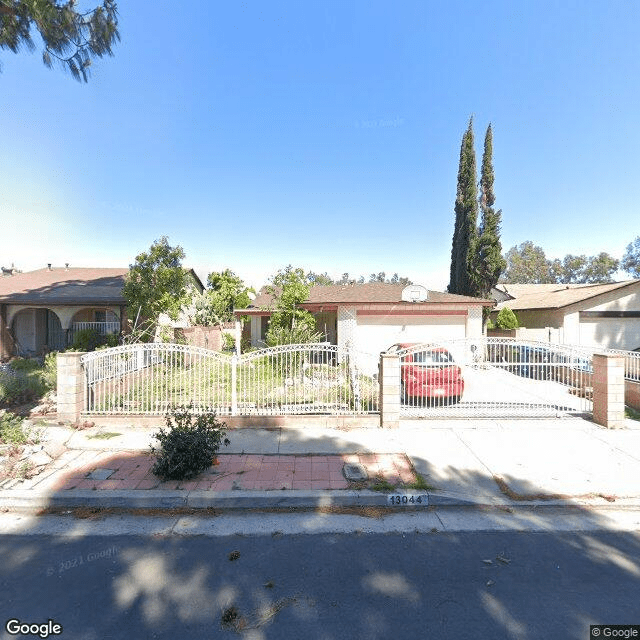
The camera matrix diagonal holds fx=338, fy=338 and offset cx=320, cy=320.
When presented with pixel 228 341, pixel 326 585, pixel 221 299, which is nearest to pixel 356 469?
pixel 326 585

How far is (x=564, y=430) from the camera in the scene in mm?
6438

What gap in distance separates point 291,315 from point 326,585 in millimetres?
11117

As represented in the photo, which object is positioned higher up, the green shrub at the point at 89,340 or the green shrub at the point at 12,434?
the green shrub at the point at 89,340

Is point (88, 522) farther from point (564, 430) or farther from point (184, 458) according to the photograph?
point (564, 430)

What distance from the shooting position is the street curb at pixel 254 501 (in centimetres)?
402

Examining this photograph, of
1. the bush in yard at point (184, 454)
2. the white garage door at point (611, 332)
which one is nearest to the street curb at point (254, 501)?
the bush in yard at point (184, 454)

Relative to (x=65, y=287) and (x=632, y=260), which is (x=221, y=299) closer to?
(x=65, y=287)

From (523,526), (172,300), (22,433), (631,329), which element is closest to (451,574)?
(523,526)

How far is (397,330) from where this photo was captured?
45.7ft

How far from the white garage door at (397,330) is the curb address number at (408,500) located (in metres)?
9.81

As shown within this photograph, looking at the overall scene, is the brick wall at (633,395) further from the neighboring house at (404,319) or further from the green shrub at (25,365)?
the green shrub at (25,365)

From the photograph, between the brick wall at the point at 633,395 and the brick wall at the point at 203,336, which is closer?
the brick wall at the point at 633,395

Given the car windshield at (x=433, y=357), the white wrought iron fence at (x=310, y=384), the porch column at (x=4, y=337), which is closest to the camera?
the white wrought iron fence at (x=310, y=384)

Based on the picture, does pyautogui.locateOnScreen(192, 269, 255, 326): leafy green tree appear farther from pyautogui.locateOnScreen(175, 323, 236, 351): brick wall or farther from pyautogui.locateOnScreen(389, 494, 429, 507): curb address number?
pyautogui.locateOnScreen(389, 494, 429, 507): curb address number
